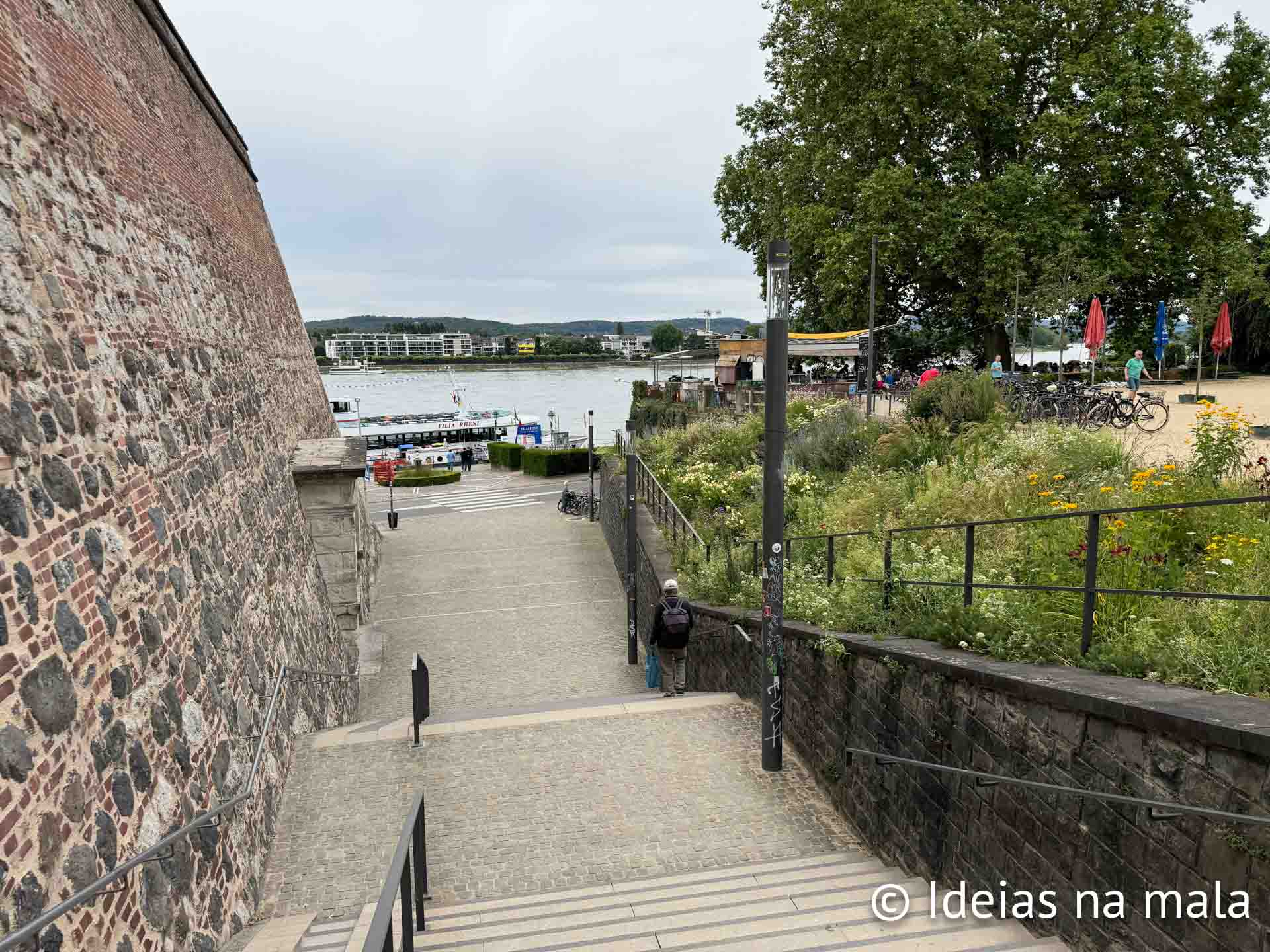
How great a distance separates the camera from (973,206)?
2091cm

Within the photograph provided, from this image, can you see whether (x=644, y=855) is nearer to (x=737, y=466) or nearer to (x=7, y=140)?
(x=7, y=140)

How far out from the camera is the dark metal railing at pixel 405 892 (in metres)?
2.88

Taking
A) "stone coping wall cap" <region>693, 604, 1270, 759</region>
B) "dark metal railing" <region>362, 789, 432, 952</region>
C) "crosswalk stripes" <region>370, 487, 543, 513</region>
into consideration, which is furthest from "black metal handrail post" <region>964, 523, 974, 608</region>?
"crosswalk stripes" <region>370, 487, 543, 513</region>

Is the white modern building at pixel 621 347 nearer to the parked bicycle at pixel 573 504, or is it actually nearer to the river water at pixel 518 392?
the river water at pixel 518 392

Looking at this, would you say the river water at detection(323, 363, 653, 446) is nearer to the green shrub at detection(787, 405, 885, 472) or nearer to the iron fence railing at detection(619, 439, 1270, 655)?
the green shrub at detection(787, 405, 885, 472)

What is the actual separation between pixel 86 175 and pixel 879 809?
6.92m

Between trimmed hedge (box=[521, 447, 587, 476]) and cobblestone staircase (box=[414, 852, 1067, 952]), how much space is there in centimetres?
3403

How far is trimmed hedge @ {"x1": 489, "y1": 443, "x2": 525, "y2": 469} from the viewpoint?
143ft

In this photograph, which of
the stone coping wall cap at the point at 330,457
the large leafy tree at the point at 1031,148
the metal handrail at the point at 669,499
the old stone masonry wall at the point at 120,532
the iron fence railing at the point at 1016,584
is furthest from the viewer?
the large leafy tree at the point at 1031,148

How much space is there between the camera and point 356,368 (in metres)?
154

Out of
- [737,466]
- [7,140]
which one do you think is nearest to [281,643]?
[7,140]

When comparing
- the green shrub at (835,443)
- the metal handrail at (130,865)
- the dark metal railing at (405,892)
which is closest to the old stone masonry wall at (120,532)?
the metal handrail at (130,865)

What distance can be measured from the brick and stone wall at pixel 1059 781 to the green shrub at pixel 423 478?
32.6 metres

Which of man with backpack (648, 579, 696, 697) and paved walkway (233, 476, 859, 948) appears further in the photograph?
man with backpack (648, 579, 696, 697)
